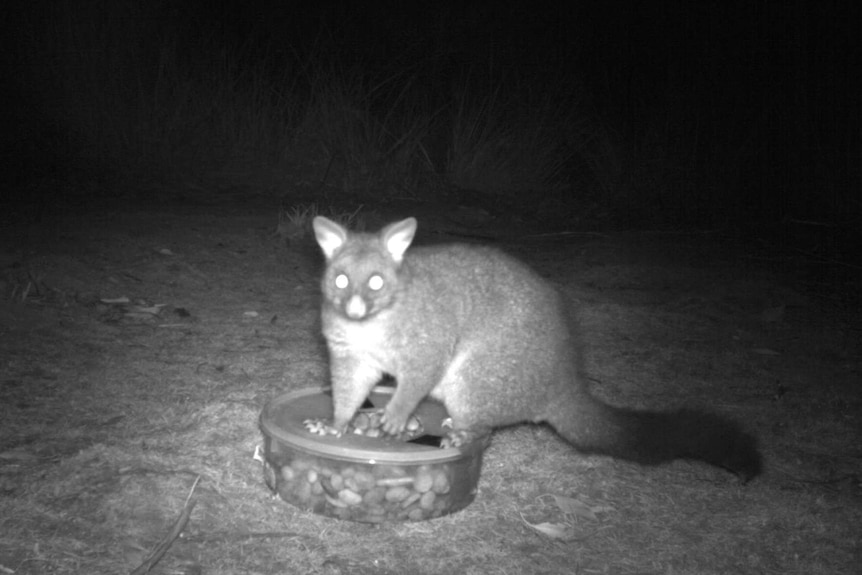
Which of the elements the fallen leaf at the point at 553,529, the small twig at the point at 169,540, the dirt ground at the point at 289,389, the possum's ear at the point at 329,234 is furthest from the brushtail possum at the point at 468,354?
the small twig at the point at 169,540

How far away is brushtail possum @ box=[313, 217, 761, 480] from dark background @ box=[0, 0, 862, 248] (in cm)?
640

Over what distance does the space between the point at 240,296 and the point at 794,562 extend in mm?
4424

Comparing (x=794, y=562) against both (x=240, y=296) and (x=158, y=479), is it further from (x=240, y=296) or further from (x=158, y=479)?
(x=240, y=296)

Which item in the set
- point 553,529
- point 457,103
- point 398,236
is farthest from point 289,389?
point 457,103

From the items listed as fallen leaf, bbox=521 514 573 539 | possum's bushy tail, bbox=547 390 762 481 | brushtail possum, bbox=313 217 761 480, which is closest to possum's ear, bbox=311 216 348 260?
brushtail possum, bbox=313 217 761 480

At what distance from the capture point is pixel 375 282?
3.86 meters

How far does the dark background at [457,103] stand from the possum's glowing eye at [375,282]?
6.50m

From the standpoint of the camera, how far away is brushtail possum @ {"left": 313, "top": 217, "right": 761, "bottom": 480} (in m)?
3.88

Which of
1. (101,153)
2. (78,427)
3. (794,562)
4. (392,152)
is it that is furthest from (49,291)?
(392,152)

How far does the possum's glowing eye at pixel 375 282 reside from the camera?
385 cm

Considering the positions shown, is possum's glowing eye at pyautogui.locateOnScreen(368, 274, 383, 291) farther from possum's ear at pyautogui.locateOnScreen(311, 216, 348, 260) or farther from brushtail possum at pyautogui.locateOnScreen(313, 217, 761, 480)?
possum's ear at pyautogui.locateOnScreen(311, 216, 348, 260)

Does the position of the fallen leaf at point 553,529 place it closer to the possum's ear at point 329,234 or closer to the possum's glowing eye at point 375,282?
the possum's glowing eye at point 375,282

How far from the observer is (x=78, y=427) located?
4.27m

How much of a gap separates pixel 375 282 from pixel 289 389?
1348mm
